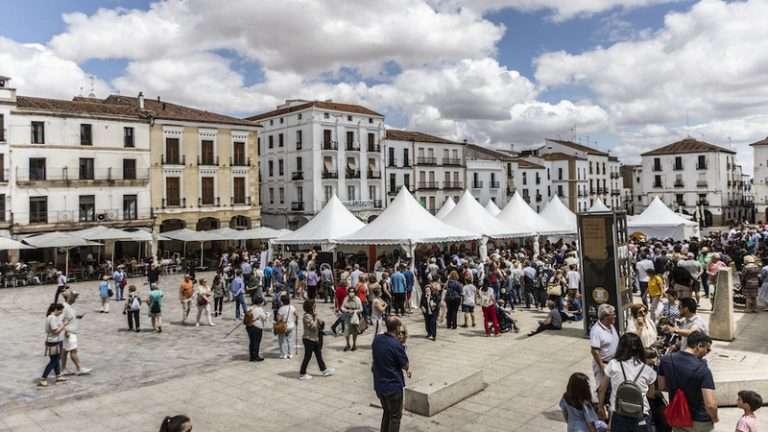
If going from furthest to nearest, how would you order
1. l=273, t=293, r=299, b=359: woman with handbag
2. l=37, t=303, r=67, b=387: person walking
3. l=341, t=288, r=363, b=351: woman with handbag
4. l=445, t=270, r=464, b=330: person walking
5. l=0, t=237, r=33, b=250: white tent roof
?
l=0, t=237, r=33, b=250: white tent roof
l=445, t=270, r=464, b=330: person walking
l=341, t=288, r=363, b=351: woman with handbag
l=273, t=293, r=299, b=359: woman with handbag
l=37, t=303, r=67, b=387: person walking

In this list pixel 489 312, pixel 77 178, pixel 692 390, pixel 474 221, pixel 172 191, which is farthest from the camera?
Answer: pixel 172 191

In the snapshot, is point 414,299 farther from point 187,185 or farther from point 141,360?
point 187,185

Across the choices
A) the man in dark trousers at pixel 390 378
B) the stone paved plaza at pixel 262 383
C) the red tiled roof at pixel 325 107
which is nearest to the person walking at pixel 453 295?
the stone paved plaza at pixel 262 383

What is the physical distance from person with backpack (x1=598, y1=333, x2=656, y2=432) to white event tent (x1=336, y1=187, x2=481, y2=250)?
1401 cm

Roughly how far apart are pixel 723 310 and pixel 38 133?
1280 inches

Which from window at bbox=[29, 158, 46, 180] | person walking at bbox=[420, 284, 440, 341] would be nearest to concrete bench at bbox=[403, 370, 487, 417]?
person walking at bbox=[420, 284, 440, 341]

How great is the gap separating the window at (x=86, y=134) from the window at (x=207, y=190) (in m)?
6.80

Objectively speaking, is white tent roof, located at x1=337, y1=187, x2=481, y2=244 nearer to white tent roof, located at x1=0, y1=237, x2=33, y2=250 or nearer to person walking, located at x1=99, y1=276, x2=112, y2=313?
person walking, located at x1=99, y1=276, x2=112, y2=313

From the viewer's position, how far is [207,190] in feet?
119

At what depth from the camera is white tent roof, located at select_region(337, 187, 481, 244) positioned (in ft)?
64.0

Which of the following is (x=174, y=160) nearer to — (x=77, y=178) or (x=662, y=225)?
(x=77, y=178)

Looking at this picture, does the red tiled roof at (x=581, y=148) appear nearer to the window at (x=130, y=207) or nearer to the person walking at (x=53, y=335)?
the window at (x=130, y=207)

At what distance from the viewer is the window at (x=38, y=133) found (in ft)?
99.1

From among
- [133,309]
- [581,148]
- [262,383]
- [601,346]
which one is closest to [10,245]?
[133,309]
